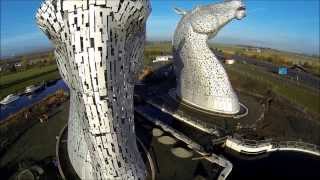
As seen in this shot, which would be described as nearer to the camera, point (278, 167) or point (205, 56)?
point (278, 167)

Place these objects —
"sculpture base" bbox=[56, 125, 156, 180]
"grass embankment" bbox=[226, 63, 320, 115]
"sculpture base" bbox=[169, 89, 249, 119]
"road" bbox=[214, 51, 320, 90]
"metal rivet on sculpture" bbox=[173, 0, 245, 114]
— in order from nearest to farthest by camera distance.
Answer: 1. "sculpture base" bbox=[56, 125, 156, 180]
2. "metal rivet on sculpture" bbox=[173, 0, 245, 114]
3. "sculpture base" bbox=[169, 89, 249, 119]
4. "grass embankment" bbox=[226, 63, 320, 115]
5. "road" bbox=[214, 51, 320, 90]

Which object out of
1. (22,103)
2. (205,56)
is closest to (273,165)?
(205,56)

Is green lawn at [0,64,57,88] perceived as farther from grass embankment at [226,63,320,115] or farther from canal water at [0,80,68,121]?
grass embankment at [226,63,320,115]

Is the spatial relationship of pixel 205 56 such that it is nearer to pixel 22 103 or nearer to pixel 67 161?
pixel 67 161

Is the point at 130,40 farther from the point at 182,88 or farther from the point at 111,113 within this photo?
the point at 182,88

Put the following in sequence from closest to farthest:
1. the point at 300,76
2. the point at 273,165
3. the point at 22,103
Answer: the point at 273,165, the point at 22,103, the point at 300,76

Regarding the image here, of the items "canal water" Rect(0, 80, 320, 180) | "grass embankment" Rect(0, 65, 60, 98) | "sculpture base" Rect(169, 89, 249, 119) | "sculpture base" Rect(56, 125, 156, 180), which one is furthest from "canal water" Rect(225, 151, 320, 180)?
"grass embankment" Rect(0, 65, 60, 98)
